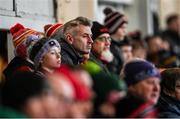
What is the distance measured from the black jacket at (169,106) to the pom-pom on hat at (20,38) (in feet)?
4.56

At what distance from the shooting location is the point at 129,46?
9.45 meters

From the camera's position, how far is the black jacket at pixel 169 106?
646cm

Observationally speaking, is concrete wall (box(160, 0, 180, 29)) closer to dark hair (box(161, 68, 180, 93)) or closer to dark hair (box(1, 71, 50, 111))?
dark hair (box(161, 68, 180, 93))

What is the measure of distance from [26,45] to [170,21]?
693 cm

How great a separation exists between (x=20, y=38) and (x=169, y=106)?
1.60 meters

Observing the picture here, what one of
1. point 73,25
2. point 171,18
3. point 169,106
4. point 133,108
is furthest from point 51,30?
point 171,18

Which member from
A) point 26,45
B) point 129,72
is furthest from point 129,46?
point 129,72

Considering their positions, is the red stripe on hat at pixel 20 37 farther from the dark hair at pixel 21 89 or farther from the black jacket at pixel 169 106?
the dark hair at pixel 21 89

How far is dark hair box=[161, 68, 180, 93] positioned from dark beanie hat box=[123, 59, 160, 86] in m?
1.08

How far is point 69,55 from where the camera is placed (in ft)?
22.5

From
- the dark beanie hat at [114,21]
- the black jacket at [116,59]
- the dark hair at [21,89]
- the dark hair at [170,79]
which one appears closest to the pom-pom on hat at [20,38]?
the dark hair at [170,79]

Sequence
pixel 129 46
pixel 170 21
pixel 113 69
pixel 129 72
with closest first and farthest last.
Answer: pixel 129 72 → pixel 113 69 → pixel 129 46 → pixel 170 21

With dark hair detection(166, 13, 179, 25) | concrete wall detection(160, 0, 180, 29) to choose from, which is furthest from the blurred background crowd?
concrete wall detection(160, 0, 180, 29)

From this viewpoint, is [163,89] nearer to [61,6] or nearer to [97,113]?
[97,113]
